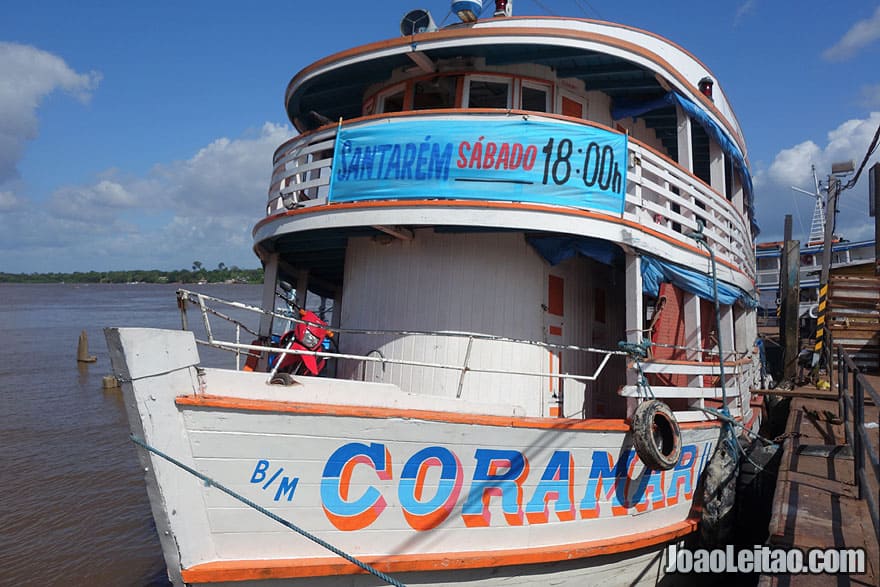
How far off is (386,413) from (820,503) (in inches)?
158

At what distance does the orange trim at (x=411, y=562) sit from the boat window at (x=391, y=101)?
555 centimetres

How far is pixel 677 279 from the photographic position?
21.9 feet

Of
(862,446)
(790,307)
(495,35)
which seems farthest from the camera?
(790,307)

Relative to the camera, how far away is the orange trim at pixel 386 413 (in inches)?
149

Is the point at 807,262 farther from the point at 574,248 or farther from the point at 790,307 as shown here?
the point at 574,248

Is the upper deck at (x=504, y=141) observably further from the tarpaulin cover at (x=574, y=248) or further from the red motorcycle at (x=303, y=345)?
the red motorcycle at (x=303, y=345)

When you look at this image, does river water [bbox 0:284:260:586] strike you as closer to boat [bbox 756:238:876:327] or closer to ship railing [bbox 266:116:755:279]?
ship railing [bbox 266:116:755:279]

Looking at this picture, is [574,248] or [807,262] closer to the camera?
[574,248]

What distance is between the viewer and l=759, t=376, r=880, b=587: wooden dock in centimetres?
398

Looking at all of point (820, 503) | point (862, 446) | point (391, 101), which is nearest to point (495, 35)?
point (391, 101)

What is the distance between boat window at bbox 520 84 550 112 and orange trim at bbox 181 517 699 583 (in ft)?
16.6

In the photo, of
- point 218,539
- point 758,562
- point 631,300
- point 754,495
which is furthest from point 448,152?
point 754,495

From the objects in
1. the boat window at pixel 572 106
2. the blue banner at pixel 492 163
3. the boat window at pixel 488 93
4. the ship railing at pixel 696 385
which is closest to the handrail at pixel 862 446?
the ship railing at pixel 696 385

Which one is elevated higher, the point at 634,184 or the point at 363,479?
the point at 634,184
